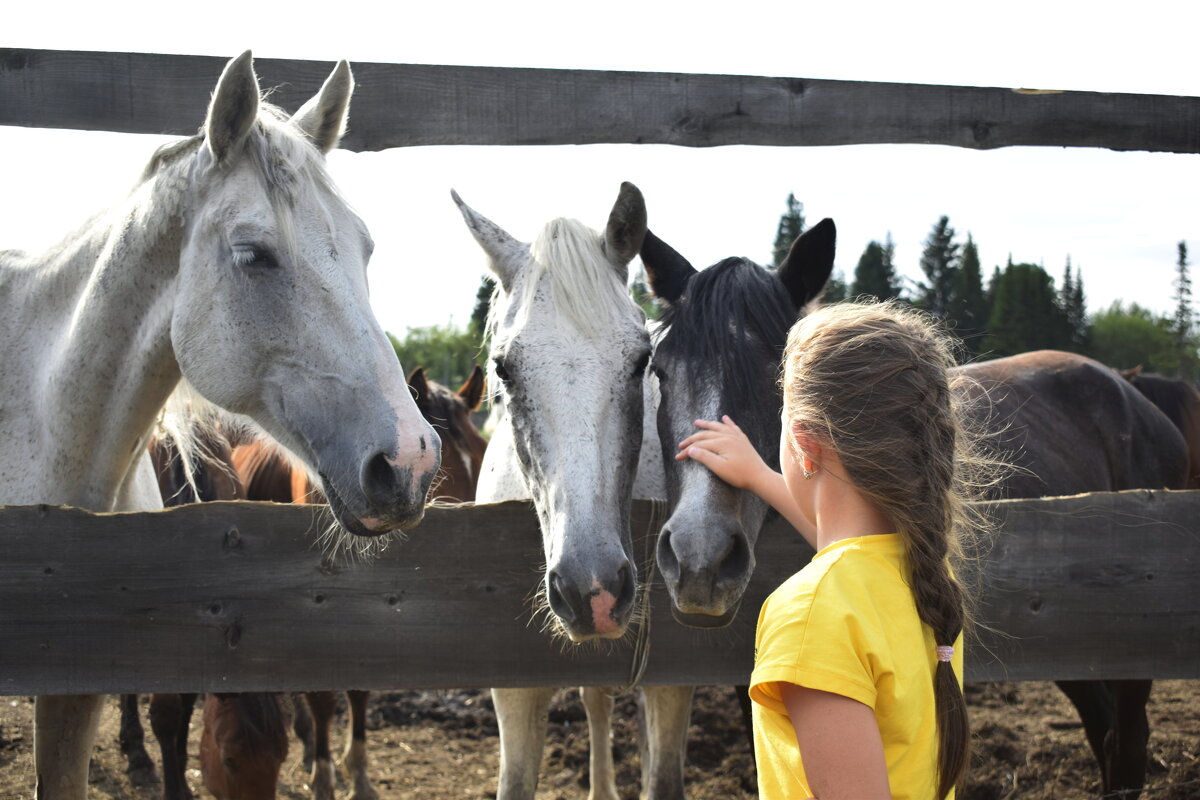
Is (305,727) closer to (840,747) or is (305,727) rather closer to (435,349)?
(840,747)

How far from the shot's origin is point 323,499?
5.08m

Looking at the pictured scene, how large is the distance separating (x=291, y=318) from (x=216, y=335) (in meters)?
0.22

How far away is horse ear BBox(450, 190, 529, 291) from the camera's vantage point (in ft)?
9.36

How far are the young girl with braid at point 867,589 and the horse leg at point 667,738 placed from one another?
4.92ft

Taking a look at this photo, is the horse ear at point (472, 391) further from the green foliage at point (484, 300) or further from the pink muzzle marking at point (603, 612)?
the pink muzzle marking at point (603, 612)

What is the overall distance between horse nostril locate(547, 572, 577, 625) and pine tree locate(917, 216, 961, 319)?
255 feet

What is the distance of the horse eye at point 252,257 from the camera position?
2305mm

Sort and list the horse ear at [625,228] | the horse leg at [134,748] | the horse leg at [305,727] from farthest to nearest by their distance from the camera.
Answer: the horse leg at [305,727], the horse leg at [134,748], the horse ear at [625,228]

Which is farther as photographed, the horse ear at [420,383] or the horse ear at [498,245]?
the horse ear at [420,383]

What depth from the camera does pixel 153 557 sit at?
2182mm

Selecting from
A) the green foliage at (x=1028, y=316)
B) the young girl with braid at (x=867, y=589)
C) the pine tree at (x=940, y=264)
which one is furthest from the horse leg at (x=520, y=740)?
the pine tree at (x=940, y=264)

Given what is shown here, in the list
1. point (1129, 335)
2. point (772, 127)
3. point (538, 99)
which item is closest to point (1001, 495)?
point (772, 127)

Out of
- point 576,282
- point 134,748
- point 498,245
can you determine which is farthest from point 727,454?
point 134,748

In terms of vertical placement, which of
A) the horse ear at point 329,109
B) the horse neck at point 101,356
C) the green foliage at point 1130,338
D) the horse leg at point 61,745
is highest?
the green foliage at point 1130,338
